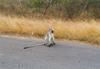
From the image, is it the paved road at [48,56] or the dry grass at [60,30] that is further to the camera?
the dry grass at [60,30]

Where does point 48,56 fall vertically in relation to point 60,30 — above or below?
below

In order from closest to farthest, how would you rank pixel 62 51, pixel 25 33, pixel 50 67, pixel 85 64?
pixel 50 67, pixel 85 64, pixel 62 51, pixel 25 33

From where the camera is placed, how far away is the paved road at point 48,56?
976cm

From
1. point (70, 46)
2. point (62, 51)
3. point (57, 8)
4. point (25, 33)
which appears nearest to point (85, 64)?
point (62, 51)

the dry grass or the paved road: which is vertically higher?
the dry grass

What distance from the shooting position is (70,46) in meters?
13.9

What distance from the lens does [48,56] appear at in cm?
1126

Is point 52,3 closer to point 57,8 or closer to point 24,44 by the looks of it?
point 57,8

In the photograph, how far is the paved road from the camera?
9.76 m

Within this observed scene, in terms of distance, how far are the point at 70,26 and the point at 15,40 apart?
142 inches

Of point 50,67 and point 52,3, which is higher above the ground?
point 52,3

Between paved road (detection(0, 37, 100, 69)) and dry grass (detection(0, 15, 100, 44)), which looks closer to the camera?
paved road (detection(0, 37, 100, 69))

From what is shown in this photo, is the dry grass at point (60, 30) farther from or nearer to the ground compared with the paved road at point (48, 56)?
farther from the ground

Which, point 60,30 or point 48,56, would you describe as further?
point 60,30
